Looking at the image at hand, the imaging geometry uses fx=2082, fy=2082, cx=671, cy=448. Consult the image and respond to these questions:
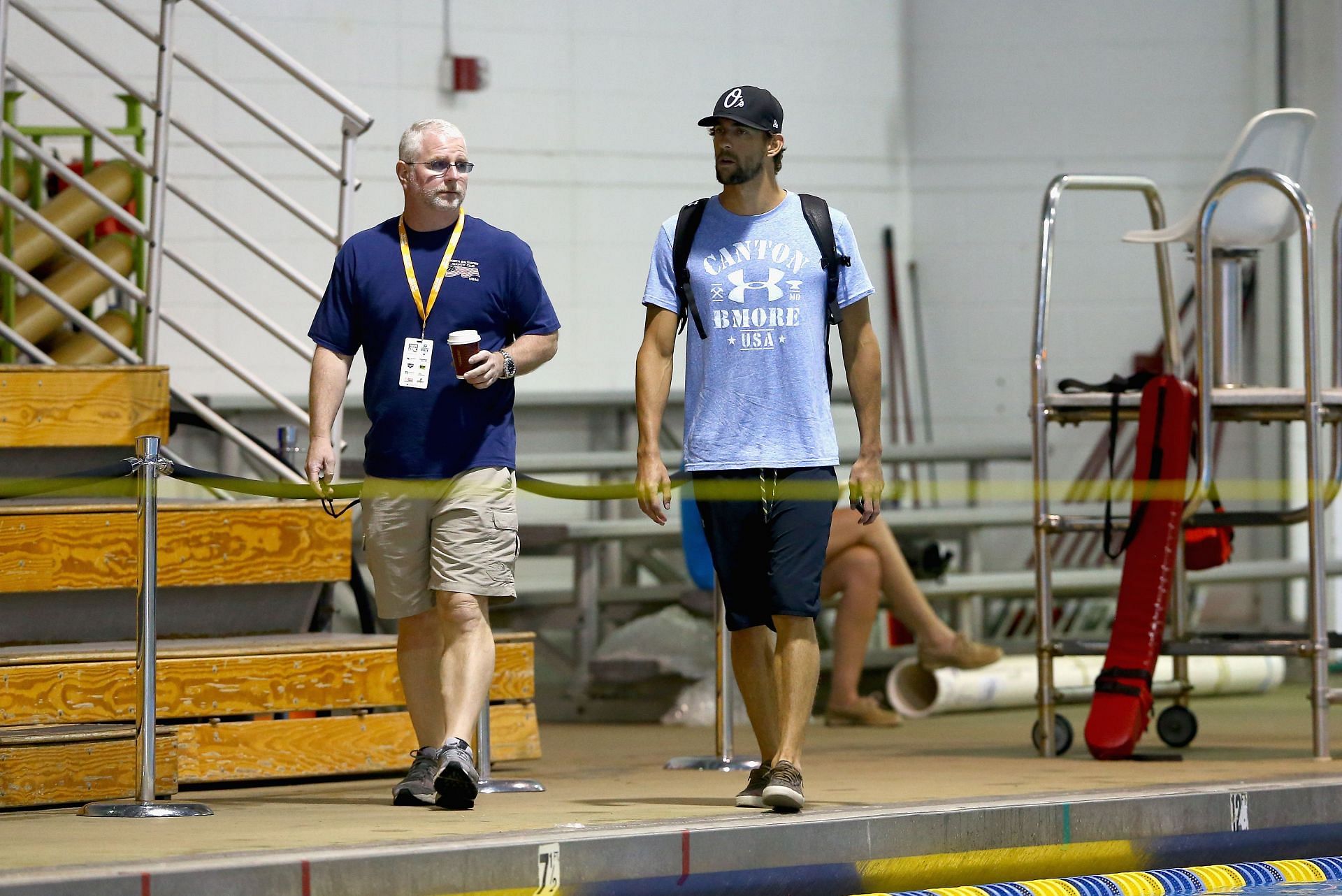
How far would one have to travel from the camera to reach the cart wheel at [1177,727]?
6.24m

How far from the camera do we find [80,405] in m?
5.69

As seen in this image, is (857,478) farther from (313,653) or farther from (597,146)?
(597,146)

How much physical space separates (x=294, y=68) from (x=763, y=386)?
236cm

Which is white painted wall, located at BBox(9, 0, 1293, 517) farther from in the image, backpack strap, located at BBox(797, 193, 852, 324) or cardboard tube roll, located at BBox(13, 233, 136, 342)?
backpack strap, located at BBox(797, 193, 852, 324)

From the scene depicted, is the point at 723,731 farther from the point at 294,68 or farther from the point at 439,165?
the point at 294,68

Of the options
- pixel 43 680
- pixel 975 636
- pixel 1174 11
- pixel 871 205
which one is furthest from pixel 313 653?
pixel 1174 11

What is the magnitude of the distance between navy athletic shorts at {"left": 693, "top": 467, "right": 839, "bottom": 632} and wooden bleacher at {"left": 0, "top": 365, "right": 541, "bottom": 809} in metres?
1.44

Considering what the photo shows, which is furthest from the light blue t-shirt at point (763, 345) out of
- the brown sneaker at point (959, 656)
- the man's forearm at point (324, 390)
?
the brown sneaker at point (959, 656)

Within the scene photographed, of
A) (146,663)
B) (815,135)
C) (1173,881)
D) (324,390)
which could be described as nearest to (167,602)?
(146,663)

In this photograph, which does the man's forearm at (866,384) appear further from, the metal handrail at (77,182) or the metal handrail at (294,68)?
the metal handrail at (77,182)

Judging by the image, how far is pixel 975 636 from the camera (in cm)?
856

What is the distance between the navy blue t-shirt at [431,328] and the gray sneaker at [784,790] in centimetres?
96

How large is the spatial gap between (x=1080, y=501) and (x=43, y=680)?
5.50 m

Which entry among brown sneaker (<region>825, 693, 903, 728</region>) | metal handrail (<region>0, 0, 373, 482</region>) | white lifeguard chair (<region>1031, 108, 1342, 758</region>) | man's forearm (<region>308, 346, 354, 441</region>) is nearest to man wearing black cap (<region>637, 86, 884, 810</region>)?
man's forearm (<region>308, 346, 354, 441</region>)
